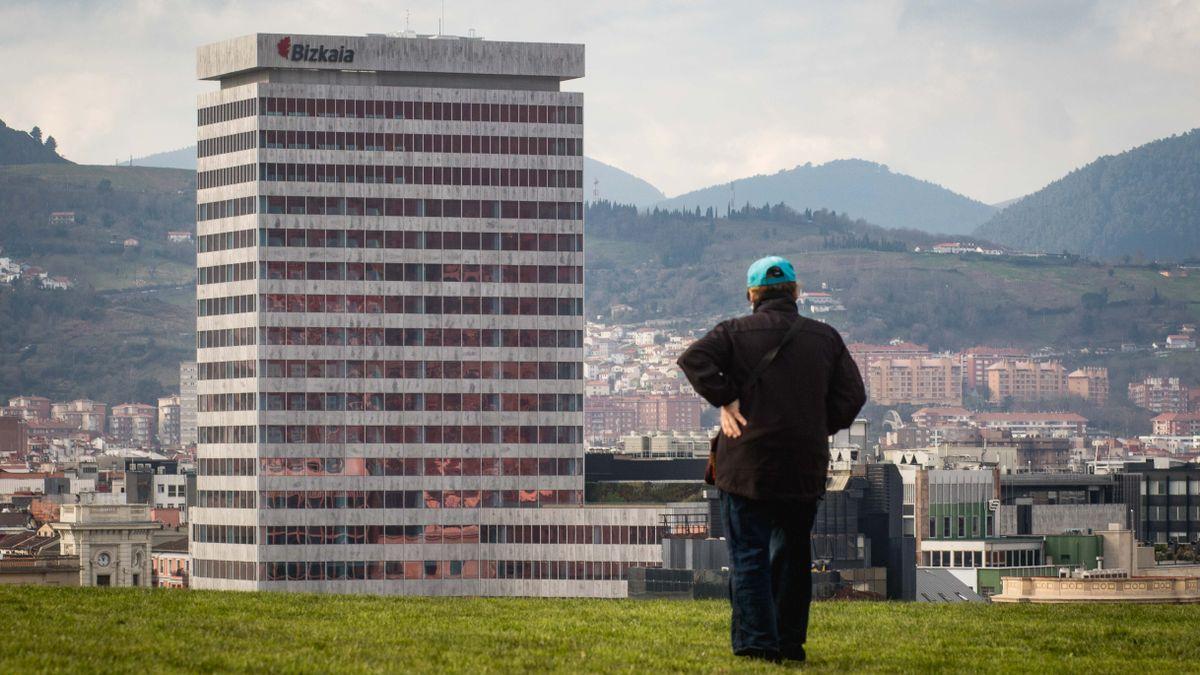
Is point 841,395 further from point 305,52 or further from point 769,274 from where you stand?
point 305,52

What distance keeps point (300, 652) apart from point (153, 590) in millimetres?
11269

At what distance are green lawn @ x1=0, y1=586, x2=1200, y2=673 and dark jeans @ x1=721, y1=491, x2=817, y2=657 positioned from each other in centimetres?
38

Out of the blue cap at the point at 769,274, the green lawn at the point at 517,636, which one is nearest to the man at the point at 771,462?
the blue cap at the point at 769,274

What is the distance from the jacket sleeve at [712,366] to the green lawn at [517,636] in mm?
2810

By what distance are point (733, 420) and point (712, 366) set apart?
2.29ft

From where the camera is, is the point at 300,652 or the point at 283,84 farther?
the point at 283,84

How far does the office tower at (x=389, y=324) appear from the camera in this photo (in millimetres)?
171375

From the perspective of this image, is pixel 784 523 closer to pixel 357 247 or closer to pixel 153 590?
pixel 153 590

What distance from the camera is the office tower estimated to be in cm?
17138

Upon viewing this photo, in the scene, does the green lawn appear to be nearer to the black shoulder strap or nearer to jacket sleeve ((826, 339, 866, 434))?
jacket sleeve ((826, 339, 866, 434))

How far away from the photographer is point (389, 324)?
566 feet

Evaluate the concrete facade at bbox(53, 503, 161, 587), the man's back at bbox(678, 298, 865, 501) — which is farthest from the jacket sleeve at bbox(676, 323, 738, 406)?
the concrete facade at bbox(53, 503, 161, 587)

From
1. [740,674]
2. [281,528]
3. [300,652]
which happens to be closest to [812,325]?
[740,674]

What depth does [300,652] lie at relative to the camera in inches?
945
